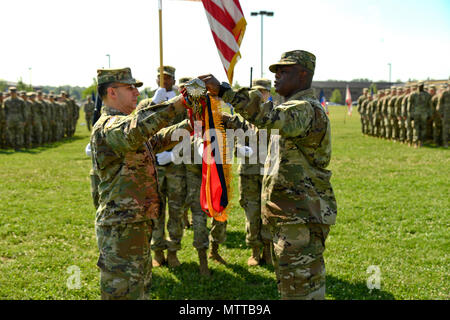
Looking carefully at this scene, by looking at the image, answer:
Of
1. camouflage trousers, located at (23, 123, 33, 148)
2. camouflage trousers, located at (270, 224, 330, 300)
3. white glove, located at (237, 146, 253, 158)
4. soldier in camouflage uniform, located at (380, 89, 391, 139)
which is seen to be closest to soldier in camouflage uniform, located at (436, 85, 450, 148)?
soldier in camouflage uniform, located at (380, 89, 391, 139)

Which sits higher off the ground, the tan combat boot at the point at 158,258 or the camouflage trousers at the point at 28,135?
the camouflage trousers at the point at 28,135

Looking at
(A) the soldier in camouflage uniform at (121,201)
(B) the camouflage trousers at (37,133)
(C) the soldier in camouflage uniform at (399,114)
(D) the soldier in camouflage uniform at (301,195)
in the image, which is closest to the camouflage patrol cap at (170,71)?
(A) the soldier in camouflage uniform at (121,201)

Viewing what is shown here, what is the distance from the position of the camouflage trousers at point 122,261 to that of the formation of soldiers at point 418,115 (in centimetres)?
1677

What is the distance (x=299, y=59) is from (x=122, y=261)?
7.45ft

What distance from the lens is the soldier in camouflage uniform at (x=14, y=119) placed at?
18.7m

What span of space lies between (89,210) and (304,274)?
6.18 meters

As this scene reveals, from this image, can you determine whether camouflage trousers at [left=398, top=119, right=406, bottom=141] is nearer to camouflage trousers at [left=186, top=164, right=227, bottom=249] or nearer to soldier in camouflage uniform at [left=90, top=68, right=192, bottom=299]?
camouflage trousers at [left=186, top=164, right=227, bottom=249]

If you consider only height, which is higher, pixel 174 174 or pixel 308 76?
pixel 308 76

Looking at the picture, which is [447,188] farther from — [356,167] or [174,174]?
[174,174]

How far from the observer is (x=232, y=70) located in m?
3.51

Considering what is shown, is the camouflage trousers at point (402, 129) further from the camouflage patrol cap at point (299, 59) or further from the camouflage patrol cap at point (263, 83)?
the camouflage patrol cap at point (299, 59)

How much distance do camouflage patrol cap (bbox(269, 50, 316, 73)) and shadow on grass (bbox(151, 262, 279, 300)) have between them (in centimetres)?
277

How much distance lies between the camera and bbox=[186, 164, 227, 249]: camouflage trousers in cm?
548
